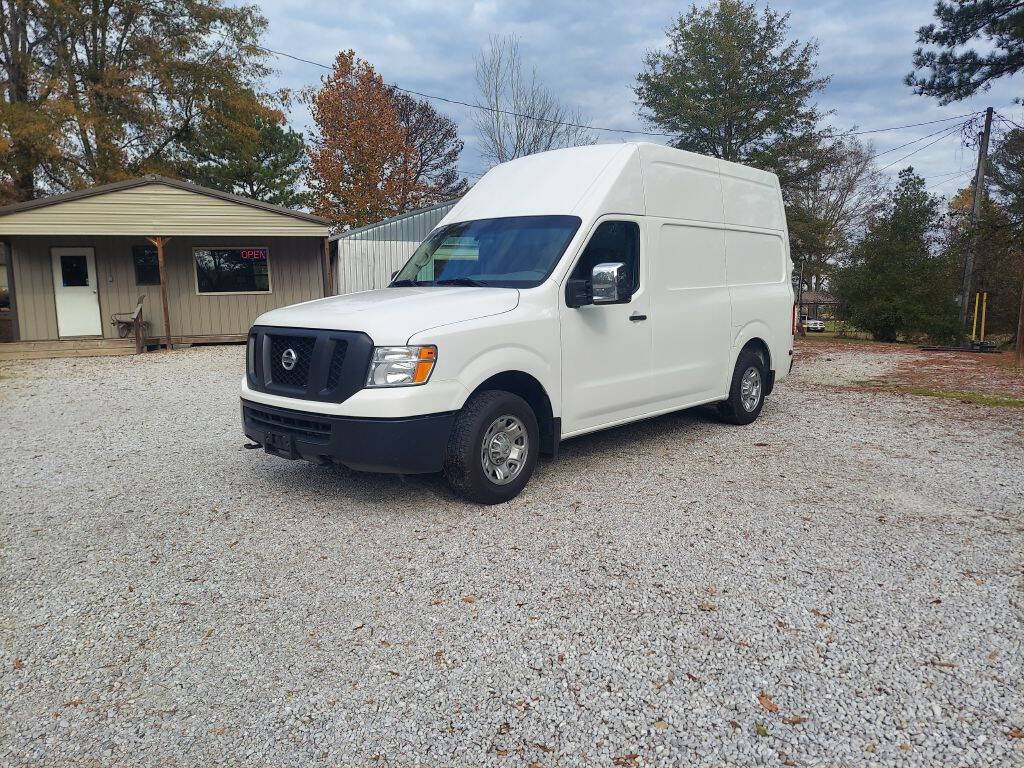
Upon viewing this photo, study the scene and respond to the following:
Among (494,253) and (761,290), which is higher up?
(494,253)

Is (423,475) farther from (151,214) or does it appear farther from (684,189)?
(151,214)

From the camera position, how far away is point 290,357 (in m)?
4.80

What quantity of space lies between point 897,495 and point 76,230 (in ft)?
53.3

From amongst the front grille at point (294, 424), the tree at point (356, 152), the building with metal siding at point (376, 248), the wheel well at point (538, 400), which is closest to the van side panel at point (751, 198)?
the wheel well at point (538, 400)

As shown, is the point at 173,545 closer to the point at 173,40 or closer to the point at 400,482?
the point at 400,482

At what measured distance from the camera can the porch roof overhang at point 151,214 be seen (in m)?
15.1

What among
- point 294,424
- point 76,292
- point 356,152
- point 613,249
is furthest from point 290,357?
point 356,152

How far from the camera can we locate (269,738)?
8.30 ft

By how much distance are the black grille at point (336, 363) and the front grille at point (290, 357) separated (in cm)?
20

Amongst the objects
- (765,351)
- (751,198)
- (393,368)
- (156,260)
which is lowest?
(765,351)

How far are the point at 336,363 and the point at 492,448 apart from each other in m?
1.18

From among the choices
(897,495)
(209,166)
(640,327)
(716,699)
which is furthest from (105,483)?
(209,166)

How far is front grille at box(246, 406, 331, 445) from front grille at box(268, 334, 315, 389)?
0.23m

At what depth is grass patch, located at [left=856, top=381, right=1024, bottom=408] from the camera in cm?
887
